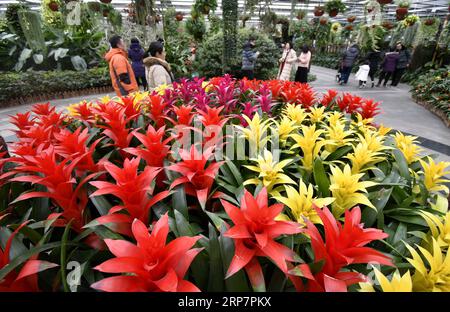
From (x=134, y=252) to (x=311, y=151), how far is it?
3.90 feet

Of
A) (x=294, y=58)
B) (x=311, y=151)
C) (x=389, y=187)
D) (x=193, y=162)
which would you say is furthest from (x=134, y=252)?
(x=294, y=58)

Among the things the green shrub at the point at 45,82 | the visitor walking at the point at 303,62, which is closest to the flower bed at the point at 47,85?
the green shrub at the point at 45,82

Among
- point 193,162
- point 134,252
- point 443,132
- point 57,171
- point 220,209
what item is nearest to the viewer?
point 134,252

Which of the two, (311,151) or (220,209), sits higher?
(311,151)

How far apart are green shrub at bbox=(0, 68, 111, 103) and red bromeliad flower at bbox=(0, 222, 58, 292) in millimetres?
8284

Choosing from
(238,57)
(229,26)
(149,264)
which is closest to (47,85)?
(229,26)

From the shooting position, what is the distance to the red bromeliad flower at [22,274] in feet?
2.80

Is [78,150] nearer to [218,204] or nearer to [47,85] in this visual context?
[218,204]

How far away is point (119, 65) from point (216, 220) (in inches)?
159

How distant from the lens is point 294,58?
7.16 meters

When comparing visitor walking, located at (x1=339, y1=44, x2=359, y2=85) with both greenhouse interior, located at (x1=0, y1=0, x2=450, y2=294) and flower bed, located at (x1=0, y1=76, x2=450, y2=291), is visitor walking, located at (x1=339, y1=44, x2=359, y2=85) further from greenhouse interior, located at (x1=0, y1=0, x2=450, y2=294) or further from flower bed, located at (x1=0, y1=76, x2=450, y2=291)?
flower bed, located at (x1=0, y1=76, x2=450, y2=291)

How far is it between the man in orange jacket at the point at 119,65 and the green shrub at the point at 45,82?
480 cm

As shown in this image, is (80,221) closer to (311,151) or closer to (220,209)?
(220,209)

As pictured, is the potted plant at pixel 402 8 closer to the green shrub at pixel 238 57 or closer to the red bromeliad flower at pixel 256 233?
the green shrub at pixel 238 57
